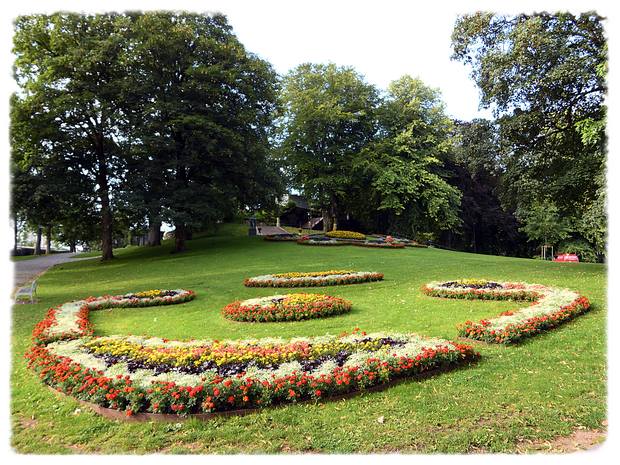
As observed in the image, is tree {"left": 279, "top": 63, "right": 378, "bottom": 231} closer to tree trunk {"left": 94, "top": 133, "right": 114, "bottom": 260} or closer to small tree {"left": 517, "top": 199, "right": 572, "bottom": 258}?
tree trunk {"left": 94, "top": 133, "right": 114, "bottom": 260}

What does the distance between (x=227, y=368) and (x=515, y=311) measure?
6.93m

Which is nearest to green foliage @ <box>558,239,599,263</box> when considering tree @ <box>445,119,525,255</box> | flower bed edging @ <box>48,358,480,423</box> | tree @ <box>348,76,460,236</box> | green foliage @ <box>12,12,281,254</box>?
tree @ <box>445,119,525,255</box>

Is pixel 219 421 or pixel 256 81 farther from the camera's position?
pixel 256 81

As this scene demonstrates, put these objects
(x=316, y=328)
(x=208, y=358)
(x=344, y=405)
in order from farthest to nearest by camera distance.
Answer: (x=316, y=328) → (x=208, y=358) → (x=344, y=405)

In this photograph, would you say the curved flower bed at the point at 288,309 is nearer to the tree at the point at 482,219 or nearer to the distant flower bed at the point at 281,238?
the distant flower bed at the point at 281,238

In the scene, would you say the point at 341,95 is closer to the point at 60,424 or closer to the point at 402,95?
the point at 402,95

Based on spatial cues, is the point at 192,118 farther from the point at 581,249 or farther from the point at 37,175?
the point at 581,249

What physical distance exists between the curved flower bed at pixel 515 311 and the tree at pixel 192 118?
17656 millimetres

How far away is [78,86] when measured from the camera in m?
24.2

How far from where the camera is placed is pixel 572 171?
1449 cm

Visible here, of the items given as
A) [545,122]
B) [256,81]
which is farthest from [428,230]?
[545,122]

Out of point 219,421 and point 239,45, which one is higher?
point 239,45

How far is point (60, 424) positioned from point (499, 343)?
739 cm

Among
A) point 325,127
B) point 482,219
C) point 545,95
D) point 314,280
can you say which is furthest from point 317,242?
point 482,219
